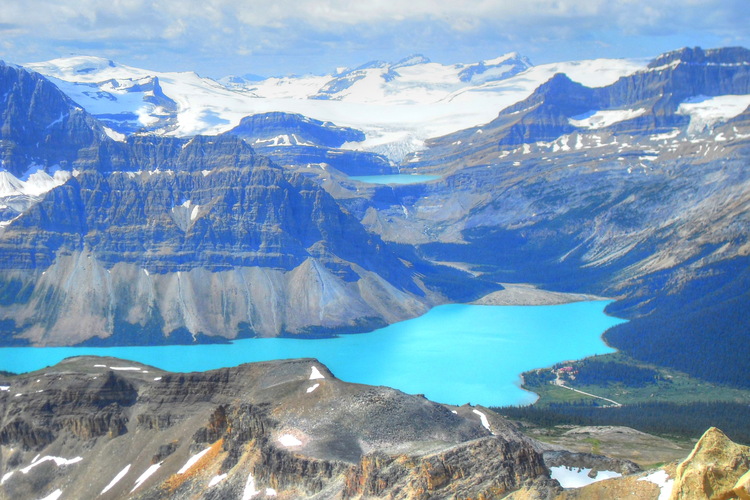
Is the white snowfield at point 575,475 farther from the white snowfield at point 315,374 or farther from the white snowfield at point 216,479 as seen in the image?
the white snowfield at point 315,374

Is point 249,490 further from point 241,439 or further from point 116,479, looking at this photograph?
point 116,479

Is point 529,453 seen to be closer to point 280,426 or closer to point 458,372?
point 280,426

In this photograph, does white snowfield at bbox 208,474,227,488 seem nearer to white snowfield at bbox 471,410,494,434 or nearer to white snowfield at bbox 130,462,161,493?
white snowfield at bbox 130,462,161,493

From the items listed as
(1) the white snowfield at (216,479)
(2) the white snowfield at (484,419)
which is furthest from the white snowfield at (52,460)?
(2) the white snowfield at (484,419)

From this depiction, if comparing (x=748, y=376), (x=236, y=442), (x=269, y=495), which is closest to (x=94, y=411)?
(x=236, y=442)

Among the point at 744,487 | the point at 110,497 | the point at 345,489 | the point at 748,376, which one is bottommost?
the point at 748,376
